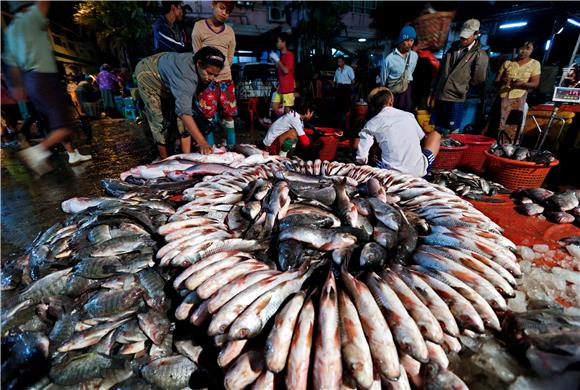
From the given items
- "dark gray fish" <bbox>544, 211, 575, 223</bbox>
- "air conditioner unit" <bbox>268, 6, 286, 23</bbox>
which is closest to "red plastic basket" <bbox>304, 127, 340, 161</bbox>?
"dark gray fish" <bbox>544, 211, 575, 223</bbox>

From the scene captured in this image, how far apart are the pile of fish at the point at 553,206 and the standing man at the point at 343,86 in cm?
910

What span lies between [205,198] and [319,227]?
1337 mm

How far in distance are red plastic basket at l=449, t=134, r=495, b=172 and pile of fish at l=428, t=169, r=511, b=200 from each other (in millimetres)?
1024

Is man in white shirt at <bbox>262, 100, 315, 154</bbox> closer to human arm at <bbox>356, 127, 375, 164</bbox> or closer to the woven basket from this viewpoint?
human arm at <bbox>356, 127, 375, 164</bbox>

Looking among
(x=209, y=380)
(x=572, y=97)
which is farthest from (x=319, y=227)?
(x=572, y=97)

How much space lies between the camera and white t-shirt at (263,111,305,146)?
19.0ft

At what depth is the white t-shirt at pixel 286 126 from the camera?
5801 mm

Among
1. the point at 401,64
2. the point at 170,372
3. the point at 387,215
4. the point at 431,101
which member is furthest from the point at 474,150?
the point at 170,372

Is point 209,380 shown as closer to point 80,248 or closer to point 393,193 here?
point 80,248

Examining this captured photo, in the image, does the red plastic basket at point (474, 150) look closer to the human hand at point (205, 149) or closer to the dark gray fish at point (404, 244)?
the dark gray fish at point (404, 244)

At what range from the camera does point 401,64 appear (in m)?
6.49

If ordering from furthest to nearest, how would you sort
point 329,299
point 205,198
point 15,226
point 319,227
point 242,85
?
point 242,85 < point 15,226 < point 205,198 < point 319,227 < point 329,299

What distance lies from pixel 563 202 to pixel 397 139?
2.33 metres

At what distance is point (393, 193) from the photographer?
341 centimetres
